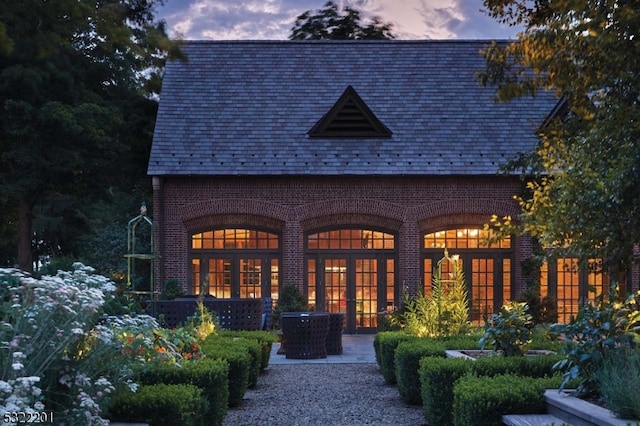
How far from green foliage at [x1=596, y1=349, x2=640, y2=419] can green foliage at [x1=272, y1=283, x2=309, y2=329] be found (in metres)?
15.0

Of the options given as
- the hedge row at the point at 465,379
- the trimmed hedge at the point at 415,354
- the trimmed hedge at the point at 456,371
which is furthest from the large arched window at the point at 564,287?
the trimmed hedge at the point at 456,371

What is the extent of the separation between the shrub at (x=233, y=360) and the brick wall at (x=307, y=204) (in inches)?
464

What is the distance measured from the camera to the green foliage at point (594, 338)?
7.34m

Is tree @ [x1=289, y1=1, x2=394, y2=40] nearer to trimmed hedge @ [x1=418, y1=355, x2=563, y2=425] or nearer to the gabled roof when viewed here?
the gabled roof

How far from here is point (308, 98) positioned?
2506cm

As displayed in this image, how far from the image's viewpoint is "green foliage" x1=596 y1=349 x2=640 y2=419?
6328 millimetres

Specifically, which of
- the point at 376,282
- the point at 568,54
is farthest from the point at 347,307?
the point at 568,54

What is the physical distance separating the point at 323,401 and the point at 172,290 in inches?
431

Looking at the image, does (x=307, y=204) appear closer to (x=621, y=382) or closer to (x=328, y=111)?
(x=328, y=111)

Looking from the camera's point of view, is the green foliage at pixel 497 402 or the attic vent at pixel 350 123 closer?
the green foliage at pixel 497 402

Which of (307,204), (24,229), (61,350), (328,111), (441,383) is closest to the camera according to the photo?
(61,350)

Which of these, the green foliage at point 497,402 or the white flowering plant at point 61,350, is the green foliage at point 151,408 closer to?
the white flowering plant at point 61,350

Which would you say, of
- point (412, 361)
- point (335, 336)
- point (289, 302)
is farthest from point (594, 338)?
point (289, 302)

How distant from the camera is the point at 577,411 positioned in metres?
6.75
